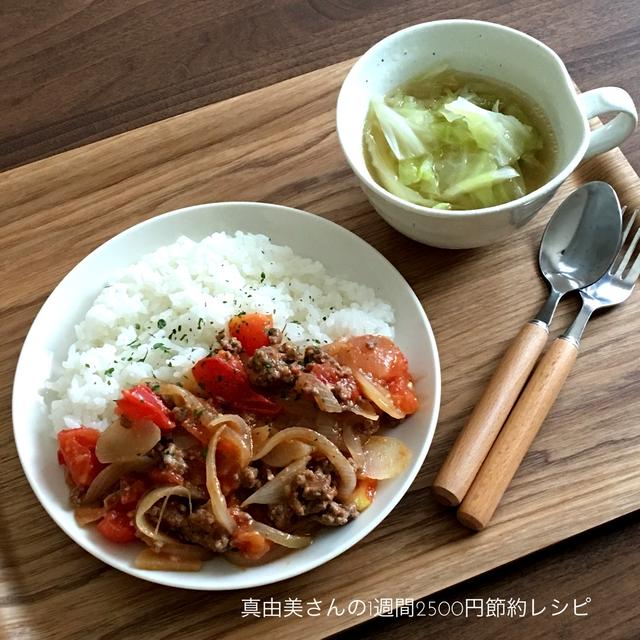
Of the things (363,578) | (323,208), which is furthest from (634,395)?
(323,208)

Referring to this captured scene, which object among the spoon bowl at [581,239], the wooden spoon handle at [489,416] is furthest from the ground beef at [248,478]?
the spoon bowl at [581,239]

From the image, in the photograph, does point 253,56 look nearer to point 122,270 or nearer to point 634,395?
point 122,270

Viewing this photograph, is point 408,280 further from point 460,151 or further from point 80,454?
point 80,454

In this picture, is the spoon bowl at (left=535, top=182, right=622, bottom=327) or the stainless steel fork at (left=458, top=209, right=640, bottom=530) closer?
the stainless steel fork at (left=458, top=209, right=640, bottom=530)

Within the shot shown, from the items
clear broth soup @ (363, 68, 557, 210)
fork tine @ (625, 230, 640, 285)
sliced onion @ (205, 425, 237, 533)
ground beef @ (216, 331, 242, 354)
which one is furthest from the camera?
fork tine @ (625, 230, 640, 285)

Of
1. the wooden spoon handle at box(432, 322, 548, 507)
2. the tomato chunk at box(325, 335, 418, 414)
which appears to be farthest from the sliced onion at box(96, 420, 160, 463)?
the wooden spoon handle at box(432, 322, 548, 507)

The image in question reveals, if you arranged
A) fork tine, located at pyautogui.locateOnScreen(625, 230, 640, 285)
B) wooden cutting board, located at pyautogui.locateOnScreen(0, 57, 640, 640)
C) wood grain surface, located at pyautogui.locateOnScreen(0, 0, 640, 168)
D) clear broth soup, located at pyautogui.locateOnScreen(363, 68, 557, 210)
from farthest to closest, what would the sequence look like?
wood grain surface, located at pyautogui.locateOnScreen(0, 0, 640, 168) < fork tine, located at pyautogui.locateOnScreen(625, 230, 640, 285) < clear broth soup, located at pyautogui.locateOnScreen(363, 68, 557, 210) < wooden cutting board, located at pyautogui.locateOnScreen(0, 57, 640, 640)

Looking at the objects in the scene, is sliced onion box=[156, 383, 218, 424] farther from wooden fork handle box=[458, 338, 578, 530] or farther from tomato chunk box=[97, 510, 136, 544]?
wooden fork handle box=[458, 338, 578, 530]
